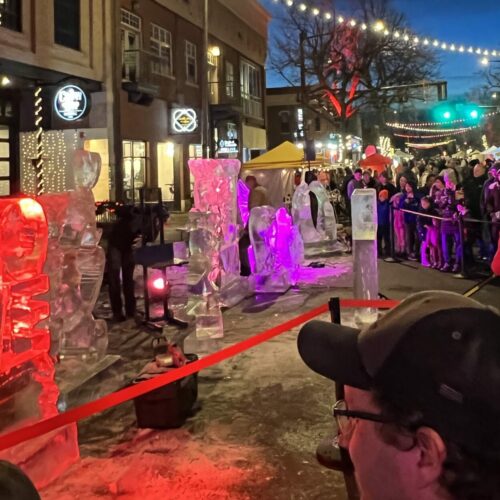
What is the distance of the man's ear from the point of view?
1168 mm

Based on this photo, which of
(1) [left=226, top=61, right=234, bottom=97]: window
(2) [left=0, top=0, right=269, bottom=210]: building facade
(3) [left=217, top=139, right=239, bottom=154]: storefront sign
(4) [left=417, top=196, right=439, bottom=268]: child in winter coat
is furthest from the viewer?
(1) [left=226, top=61, right=234, bottom=97]: window

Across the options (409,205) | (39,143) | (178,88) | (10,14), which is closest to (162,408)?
(409,205)

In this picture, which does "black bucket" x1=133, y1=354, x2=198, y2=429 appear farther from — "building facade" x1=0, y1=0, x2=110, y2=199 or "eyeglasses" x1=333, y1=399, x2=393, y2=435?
"building facade" x1=0, y1=0, x2=110, y2=199

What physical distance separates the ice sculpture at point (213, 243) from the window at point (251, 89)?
85.3ft

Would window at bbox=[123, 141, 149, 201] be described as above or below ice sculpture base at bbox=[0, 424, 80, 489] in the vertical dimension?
above

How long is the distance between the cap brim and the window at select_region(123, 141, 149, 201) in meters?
21.1

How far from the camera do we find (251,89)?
36.9 metres

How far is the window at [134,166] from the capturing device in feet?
74.6

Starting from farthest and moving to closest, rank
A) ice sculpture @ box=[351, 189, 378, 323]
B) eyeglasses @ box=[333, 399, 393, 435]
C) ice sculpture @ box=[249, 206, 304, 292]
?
ice sculpture @ box=[249, 206, 304, 292] < ice sculpture @ box=[351, 189, 378, 323] < eyeglasses @ box=[333, 399, 393, 435]

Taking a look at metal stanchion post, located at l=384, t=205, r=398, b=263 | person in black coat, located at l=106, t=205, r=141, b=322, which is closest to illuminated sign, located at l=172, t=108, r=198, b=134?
metal stanchion post, located at l=384, t=205, r=398, b=263

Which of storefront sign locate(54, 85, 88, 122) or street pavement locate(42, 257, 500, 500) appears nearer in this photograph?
street pavement locate(42, 257, 500, 500)

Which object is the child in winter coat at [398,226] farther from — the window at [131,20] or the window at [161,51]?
the window at [161,51]

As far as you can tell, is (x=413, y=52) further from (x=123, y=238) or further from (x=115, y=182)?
(x=123, y=238)

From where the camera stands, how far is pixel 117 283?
869 cm
